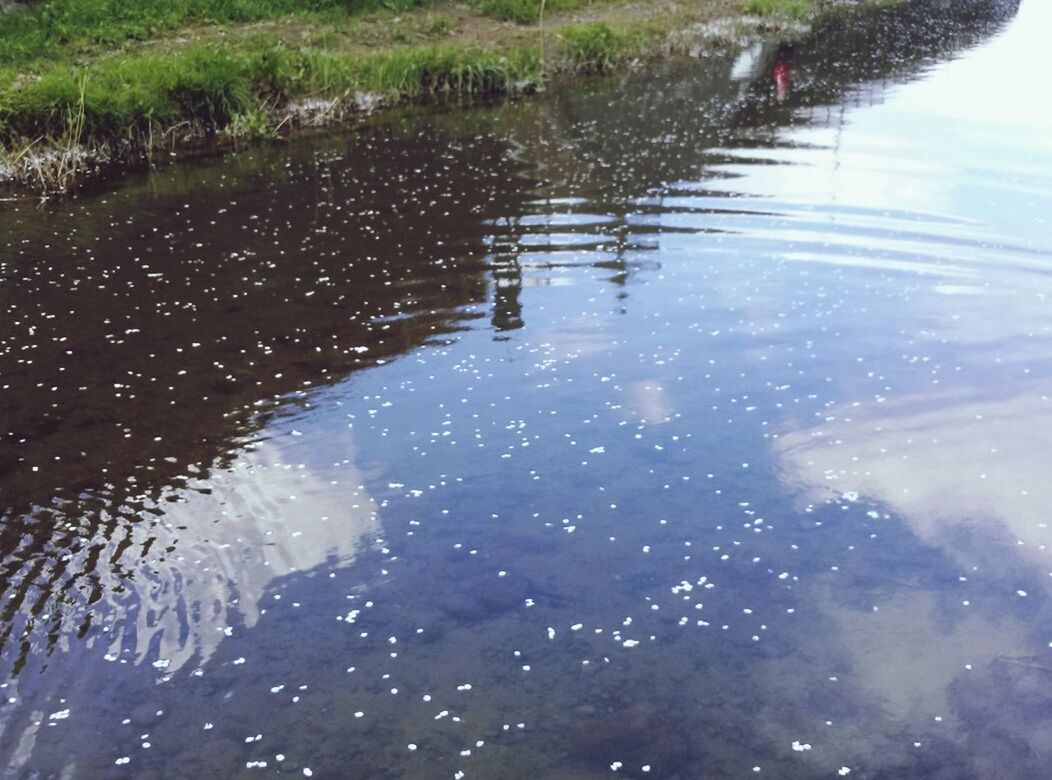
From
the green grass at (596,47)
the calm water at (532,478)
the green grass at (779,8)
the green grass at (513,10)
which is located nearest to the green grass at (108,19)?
the green grass at (513,10)

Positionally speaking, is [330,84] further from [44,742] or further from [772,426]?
[44,742]

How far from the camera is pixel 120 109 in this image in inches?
755

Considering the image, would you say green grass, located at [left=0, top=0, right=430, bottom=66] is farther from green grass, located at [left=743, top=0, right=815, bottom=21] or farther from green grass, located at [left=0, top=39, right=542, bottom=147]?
green grass, located at [left=743, top=0, right=815, bottom=21]

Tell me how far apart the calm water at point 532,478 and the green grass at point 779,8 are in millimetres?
17739

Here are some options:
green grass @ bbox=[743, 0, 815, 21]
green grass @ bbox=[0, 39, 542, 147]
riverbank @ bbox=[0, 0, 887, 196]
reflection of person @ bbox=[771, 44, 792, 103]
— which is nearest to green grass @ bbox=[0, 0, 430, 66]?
riverbank @ bbox=[0, 0, 887, 196]

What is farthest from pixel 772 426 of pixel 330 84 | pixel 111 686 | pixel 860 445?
pixel 330 84

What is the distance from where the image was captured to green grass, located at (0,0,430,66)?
2283 centimetres

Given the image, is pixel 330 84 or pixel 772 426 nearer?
pixel 772 426

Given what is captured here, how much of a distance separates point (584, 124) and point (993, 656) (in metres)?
16.6

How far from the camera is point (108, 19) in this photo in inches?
971

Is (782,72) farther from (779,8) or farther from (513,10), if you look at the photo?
(779,8)

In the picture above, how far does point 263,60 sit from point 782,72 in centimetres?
1202

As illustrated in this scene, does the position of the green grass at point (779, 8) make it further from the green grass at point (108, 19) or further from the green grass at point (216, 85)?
the green grass at point (108, 19)

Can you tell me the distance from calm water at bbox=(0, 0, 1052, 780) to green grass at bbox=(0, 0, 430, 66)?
6.84m
